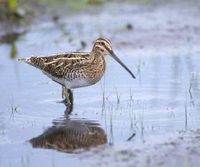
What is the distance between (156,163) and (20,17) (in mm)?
8883

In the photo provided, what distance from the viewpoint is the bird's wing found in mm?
10141

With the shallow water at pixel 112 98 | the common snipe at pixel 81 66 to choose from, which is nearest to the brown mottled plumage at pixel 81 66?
the common snipe at pixel 81 66

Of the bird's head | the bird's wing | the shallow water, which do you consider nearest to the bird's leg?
the shallow water

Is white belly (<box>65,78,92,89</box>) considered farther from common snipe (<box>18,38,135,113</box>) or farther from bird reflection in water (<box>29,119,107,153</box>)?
bird reflection in water (<box>29,119,107,153</box>)

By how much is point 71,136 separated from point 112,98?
1677mm

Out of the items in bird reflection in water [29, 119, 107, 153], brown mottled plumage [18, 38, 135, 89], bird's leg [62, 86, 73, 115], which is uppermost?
brown mottled plumage [18, 38, 135, 89]

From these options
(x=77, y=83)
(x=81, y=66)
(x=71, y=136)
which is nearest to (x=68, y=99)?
(x=77, y=83)

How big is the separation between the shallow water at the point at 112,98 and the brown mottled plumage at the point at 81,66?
0.29 meters

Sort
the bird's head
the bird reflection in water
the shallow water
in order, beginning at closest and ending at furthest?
the bird reflection in water, the shallow water, the bird's head

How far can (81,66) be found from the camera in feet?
33.2

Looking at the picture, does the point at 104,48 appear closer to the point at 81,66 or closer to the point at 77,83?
the point at 81,66

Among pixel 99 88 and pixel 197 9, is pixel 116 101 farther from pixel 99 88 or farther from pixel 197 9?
pixel 197 9

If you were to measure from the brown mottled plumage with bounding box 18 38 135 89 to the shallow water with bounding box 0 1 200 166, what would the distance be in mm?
291

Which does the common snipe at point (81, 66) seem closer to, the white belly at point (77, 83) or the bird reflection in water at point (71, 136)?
the white belly at point (77, 83)
